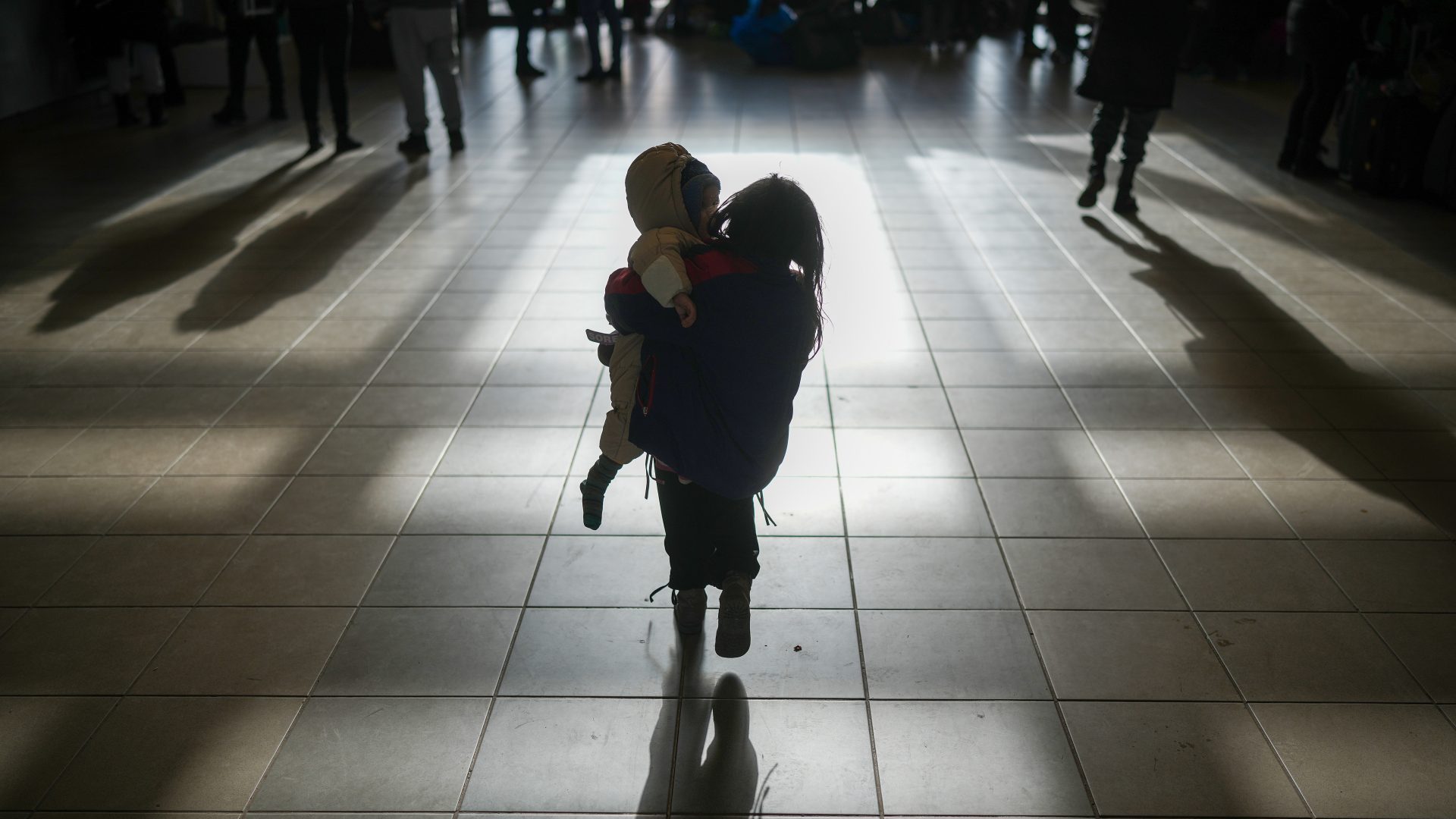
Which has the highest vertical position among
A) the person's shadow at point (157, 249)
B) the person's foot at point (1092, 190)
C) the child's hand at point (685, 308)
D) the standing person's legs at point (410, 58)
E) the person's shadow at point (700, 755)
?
the child's hand at point (685, 308)

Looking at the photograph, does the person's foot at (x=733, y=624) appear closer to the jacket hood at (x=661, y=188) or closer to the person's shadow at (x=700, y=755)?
the person's shadow at (x=700, y=755)

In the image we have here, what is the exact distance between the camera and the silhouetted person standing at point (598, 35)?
10742 mm

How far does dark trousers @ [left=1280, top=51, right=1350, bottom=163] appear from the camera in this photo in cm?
699

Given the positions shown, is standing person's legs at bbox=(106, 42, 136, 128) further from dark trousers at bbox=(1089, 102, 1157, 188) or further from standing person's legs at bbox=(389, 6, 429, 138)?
dark trousers at bbox=(1089, 102, 1157, 188)

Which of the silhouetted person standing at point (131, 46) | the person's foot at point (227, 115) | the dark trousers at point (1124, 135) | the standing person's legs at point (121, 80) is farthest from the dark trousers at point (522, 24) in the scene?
the dark trousers at point (1124, 135)

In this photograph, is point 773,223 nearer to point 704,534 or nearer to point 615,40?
point 704,534

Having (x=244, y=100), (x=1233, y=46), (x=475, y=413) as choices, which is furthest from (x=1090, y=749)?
(x=1233, y=46)

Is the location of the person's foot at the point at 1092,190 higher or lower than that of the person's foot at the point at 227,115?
higher

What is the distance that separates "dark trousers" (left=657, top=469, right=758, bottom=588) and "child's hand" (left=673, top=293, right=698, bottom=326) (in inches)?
18.1

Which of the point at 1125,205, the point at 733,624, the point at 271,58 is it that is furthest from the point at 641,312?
the point at 271,58

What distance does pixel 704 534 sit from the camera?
106 inches

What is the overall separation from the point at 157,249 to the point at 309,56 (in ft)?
7.99

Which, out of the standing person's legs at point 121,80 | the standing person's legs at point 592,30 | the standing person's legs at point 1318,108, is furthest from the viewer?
the standing person's legs at point 592,30

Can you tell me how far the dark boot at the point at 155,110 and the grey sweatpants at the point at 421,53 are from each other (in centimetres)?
223
